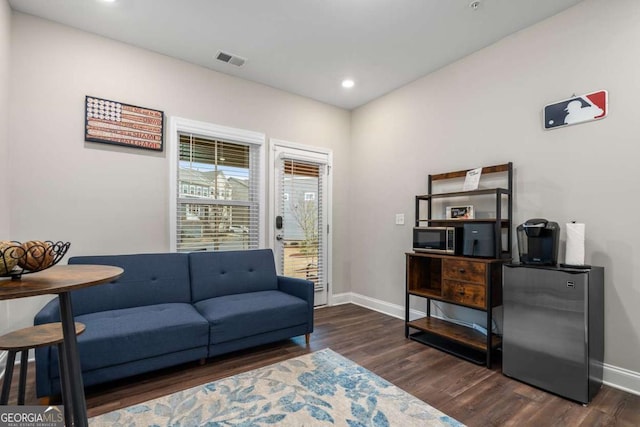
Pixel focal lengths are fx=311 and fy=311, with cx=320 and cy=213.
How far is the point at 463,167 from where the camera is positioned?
3.20 meters

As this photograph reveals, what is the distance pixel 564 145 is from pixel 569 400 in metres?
1.86

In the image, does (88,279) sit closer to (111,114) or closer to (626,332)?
(111,114)

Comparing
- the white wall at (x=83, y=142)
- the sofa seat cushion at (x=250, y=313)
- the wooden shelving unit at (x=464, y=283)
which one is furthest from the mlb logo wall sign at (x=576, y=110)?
the white wall at (x=83, y=142)

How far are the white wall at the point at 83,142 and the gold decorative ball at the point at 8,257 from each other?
195 cm

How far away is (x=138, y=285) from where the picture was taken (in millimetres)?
2693

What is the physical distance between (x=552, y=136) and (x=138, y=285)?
3714 millimetres

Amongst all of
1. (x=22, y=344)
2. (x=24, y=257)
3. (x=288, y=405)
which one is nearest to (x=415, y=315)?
(x=288, y=405)

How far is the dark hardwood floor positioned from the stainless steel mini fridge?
0.11 metres

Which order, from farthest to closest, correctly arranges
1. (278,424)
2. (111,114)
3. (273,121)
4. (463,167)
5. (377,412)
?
(273,121) → (463,167) → (111,114) → (377,412) → (278,424)

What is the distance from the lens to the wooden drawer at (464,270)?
2.60 meters

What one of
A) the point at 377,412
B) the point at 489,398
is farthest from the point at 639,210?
the point at 377,412

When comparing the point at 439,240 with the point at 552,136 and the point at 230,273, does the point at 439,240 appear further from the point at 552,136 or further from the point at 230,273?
the point at 230,273

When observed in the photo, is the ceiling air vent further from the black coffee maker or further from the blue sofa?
the black coffee maker

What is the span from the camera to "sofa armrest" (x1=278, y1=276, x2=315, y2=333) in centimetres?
296
